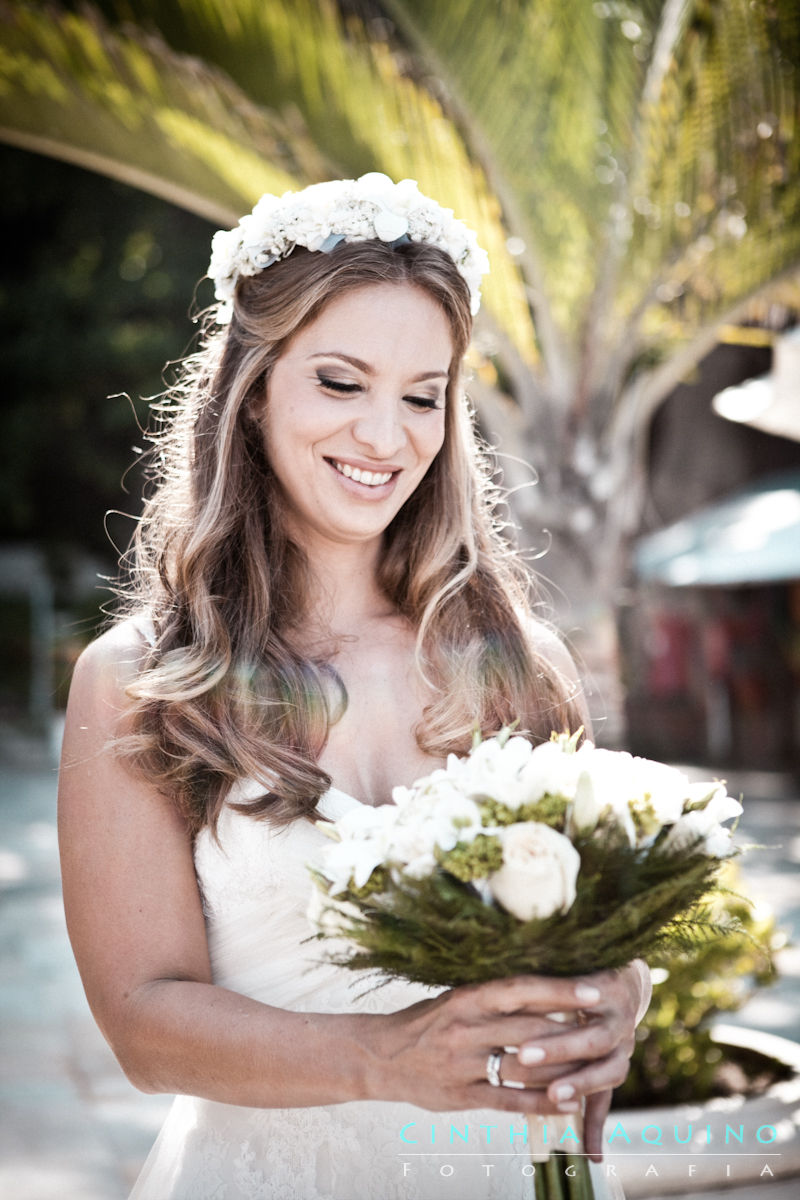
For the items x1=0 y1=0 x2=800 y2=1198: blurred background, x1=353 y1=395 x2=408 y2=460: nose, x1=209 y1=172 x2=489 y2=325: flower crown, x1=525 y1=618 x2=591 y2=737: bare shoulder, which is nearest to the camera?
x1=353 y1=395 x2=408 y2=460: nose

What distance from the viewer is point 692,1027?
4.27 metres

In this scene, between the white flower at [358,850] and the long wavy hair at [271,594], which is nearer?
the white flower at [358,850]

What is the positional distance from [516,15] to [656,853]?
13.5 ft

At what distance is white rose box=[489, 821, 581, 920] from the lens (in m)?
1.50

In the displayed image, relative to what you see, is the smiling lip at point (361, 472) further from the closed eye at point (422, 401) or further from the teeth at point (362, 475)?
the closed eye at point (422, 401)

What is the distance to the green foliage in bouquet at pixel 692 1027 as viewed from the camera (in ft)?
13.4

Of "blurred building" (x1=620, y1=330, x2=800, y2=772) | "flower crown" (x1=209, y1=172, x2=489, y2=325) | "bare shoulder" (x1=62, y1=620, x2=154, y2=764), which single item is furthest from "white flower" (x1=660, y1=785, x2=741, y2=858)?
"blurred building" (x1=620, y1=330, x2=800, y2=772)

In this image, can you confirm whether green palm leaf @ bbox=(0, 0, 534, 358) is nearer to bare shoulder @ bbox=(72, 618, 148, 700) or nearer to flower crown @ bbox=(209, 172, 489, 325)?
flower crown @ bbox=(209, 172, 489, 325)

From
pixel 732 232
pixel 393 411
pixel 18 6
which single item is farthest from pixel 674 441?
pixel 393 411

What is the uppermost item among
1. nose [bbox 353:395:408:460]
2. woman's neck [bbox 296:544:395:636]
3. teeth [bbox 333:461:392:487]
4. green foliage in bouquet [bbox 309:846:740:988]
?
nose [bbox 353:395:408:460]

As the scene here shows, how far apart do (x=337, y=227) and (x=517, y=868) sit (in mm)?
1289

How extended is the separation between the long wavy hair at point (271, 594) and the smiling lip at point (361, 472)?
0.23 m

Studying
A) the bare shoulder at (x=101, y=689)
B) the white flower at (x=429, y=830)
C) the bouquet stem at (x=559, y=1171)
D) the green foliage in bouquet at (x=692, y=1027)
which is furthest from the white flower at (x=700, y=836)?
the green foliage in bouquet at (x=692, y=1027)

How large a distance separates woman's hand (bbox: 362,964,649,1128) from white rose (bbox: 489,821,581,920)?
12cm
